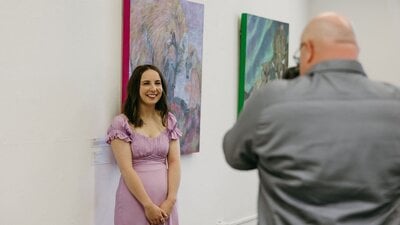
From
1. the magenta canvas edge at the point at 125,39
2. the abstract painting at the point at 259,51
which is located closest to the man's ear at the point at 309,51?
the magenta canvas edge at the point at 125,39

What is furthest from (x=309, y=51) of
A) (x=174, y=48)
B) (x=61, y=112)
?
(x=174, y=48)

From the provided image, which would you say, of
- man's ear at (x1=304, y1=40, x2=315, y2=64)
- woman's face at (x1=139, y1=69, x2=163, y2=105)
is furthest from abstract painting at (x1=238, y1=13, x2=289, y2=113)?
man's ear at (x1=304, y1=40, x2=315, y2=64)

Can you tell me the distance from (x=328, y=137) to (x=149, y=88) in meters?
1.56

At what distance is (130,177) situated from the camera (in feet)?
8.99

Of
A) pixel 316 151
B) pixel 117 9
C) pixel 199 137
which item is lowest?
pixel 199 137

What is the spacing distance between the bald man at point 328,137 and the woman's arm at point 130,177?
131 centimetres

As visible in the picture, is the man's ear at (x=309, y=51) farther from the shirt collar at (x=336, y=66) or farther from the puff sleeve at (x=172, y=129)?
the puff sleeve at (x=172, y=129)

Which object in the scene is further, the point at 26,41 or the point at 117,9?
the point at 117,9

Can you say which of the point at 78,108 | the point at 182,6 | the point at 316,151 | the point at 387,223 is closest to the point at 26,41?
the point at 78,108

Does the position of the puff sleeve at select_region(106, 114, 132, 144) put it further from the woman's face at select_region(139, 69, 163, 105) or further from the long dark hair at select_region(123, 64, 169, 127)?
the woman's face at select_region(139, 69, 163, 105)

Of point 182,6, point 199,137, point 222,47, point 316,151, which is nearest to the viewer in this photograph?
point 316,151

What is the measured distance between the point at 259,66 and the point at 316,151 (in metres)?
3.02

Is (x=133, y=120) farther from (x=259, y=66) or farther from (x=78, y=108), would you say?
(x=259, y=66)

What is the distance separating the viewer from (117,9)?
292 cm
